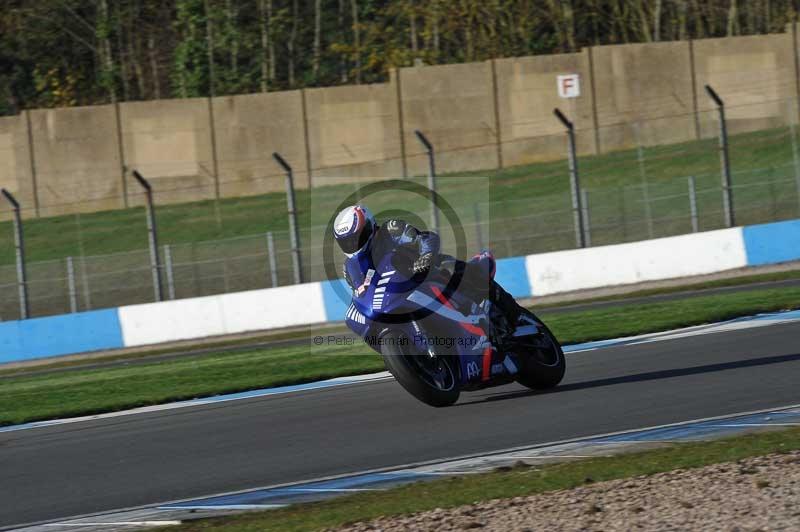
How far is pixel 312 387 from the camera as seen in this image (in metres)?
12.0

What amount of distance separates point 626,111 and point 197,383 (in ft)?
69.5

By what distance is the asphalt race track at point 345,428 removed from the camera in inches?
306

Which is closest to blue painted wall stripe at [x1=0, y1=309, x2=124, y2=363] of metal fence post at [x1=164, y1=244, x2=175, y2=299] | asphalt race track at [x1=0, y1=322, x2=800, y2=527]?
metal fence post at [x1=164, y1=244, x2=175, y2=299]

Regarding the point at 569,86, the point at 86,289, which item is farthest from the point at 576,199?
the point at 569,86

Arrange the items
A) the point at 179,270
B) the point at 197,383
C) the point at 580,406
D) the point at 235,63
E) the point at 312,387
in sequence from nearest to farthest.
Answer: the point at 580,406 < the point at 312,387 < the point at 197,383 < the point at 179,270 < the point at 235,63

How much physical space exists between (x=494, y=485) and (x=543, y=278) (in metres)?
13.3

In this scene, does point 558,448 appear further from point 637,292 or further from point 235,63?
point 235,63

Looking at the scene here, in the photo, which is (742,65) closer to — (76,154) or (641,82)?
(641,82)

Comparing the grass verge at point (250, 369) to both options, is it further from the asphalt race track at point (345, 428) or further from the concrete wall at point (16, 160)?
the concrete wall at point (16, 160)

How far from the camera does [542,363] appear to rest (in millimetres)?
9625

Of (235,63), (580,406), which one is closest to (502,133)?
(235,63)

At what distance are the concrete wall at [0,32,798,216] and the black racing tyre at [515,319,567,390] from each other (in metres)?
21.7

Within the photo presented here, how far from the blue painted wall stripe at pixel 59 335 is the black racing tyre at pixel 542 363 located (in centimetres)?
1219

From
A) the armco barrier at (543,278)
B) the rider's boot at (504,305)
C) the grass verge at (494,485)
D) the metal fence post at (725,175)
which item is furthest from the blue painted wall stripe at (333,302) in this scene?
the grass verge at (494,485)
